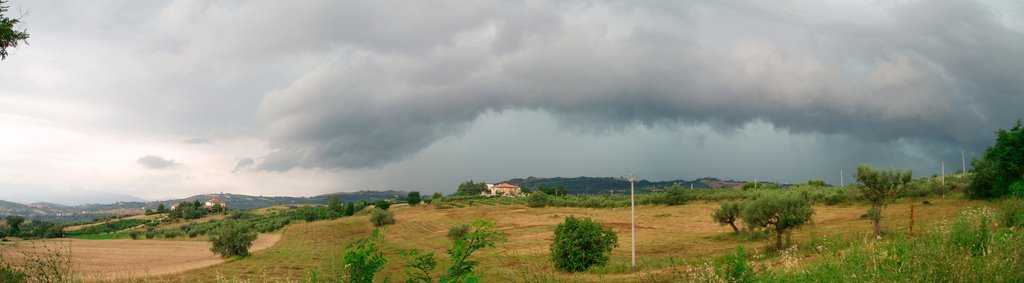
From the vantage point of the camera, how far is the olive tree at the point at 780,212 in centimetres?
3167

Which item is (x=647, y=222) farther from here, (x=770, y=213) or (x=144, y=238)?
(x=144, y=238)

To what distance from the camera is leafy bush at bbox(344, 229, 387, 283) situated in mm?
5027

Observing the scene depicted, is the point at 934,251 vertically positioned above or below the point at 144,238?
above

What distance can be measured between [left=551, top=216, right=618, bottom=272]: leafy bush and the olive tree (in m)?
9.10

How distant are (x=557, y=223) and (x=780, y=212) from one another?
3596 centimetres

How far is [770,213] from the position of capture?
33.2 metres

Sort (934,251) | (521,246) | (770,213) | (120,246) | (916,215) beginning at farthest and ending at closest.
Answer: (120,246)
(521,246)
(916,215)
(770,213)
(934,251)

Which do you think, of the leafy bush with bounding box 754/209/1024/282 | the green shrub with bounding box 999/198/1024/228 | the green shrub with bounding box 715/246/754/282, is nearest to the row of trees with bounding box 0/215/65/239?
the green shrub with bounding box 715/246/754/282

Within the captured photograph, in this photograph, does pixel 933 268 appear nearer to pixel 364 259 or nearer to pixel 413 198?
pixel 364 259

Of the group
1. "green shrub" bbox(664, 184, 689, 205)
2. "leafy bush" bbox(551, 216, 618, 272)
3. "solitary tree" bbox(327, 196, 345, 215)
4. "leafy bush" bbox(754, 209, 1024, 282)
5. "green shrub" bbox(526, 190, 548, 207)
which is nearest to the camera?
"leafy bush" bbox(754, 209, 1024, 282)

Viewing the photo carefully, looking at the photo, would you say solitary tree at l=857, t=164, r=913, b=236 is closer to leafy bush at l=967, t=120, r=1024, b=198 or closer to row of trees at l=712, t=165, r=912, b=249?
row of trees at l=712, t=165, r=912, b=249

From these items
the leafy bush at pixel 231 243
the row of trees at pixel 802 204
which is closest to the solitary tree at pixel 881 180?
the row of trees at pixel 802 204

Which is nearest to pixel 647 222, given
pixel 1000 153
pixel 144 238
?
→ pixel 1000 153

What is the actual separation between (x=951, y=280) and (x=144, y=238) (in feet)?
334
